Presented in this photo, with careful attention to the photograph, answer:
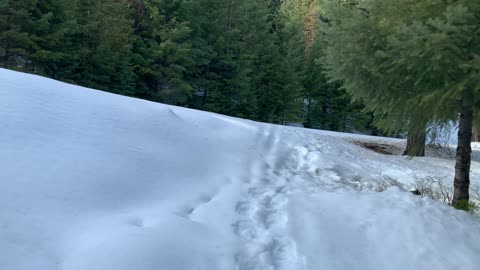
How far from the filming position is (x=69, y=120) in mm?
5094

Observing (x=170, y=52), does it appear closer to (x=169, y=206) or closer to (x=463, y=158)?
(x=463, y=158)

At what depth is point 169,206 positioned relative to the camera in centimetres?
402

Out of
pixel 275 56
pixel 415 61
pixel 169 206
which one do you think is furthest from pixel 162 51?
pixel 169 206

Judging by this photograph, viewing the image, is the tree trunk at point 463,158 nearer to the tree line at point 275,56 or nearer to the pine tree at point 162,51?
the tree line at point 275,56

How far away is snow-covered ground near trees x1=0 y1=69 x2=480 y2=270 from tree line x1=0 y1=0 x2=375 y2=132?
14.7 meters

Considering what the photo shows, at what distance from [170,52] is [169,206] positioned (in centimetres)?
2050

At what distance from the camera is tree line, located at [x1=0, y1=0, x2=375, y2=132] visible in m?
19.1

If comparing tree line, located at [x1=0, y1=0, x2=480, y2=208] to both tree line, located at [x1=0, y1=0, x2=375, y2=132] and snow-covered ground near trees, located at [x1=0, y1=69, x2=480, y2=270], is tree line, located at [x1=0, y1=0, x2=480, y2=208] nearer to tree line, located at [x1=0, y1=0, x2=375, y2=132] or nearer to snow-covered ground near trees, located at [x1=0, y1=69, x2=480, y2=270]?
tree line, located at [x1=0, y1=0, x2=375, y2=132]

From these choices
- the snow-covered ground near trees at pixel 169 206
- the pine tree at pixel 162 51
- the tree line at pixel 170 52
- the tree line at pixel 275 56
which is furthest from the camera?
the pine tree at pixel 162 51

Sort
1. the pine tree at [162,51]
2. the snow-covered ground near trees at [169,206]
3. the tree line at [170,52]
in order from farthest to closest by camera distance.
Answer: the pine tree at [162,51] → the tree line at [170,52] → the snow-covered ground near trees at [169,206]

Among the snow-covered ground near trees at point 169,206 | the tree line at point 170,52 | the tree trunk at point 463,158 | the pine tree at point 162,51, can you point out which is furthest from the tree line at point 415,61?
the pine tree at point 162,51

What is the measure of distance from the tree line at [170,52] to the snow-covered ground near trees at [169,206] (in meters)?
14.7

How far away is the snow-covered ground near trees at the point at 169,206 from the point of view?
3.09 meters

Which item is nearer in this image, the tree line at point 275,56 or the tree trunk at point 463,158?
the tree line at point 275,56
